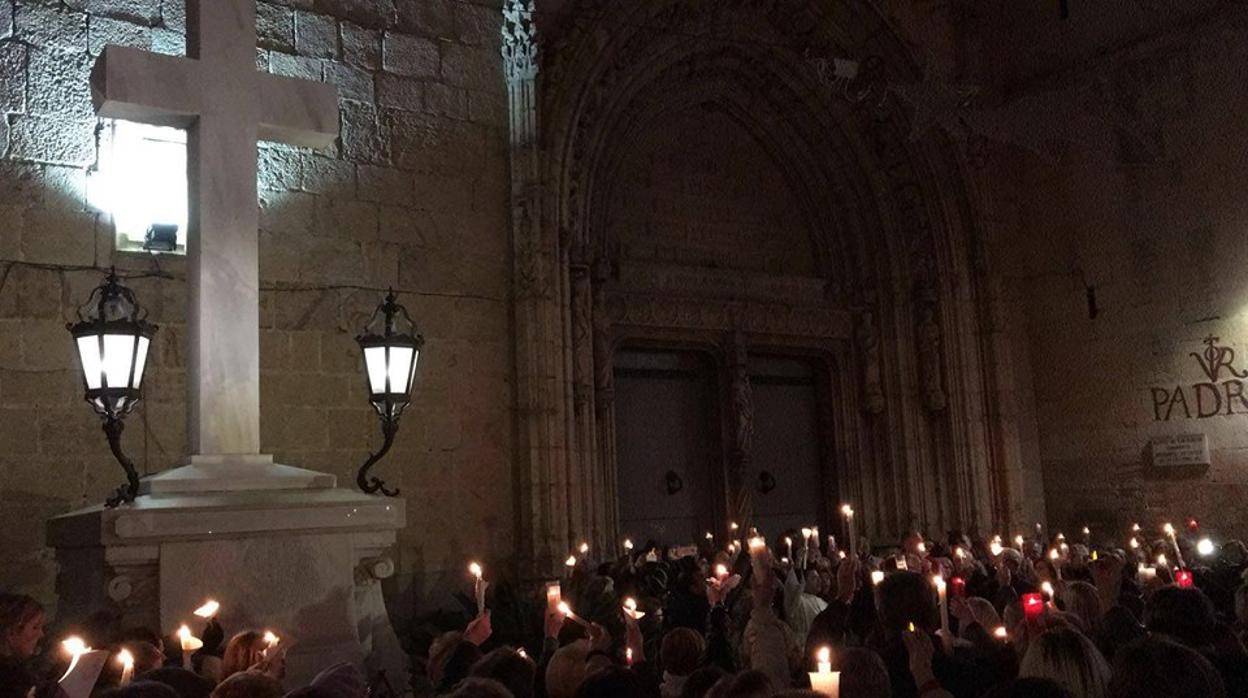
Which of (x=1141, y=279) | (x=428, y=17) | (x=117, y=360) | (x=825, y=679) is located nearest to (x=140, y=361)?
(x=117, y=360)

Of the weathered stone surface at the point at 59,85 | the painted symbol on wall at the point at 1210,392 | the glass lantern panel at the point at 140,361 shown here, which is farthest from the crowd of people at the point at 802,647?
the painted symbol on wall at the point at 1210,392

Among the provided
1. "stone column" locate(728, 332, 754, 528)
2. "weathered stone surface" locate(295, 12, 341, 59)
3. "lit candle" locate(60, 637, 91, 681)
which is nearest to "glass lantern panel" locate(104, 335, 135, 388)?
"lit candle" locate(60, 637, 91, 681)

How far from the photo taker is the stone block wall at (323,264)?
6.55 meters

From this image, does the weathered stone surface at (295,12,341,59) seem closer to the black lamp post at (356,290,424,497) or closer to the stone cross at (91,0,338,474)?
the stone cross at (91,0,338,474)

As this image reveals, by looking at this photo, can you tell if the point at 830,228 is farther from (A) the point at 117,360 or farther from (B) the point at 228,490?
(A) the point at 117,360

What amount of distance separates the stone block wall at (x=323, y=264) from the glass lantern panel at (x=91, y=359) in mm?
2267

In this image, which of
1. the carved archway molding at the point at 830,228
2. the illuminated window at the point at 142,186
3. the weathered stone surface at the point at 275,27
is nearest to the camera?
the illuminated window at the point at 142,186

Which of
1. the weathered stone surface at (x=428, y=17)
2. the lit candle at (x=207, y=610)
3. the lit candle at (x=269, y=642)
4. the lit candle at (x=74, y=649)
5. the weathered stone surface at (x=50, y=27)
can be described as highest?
the weathered stone surface at (x=428, y=17)

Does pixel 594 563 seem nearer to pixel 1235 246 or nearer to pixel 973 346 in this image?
pixel 973 346

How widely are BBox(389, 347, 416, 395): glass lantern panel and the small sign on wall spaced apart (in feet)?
27.8

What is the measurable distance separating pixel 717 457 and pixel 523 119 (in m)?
4.22

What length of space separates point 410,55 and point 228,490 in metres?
4.40

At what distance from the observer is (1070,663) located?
112 inches

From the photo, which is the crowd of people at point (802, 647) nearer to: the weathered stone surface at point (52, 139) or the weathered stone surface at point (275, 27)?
the weathered stone surface at point (52, 139)
